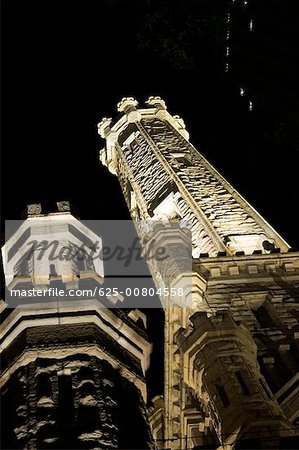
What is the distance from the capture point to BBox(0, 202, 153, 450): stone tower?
12680 mm

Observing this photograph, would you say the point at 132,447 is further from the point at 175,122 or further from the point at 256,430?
the point at 175,122

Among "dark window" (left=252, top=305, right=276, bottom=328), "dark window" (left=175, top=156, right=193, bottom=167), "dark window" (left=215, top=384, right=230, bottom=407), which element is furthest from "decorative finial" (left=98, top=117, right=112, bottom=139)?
"dark window" (left=215, top=384, right=230, bottom=407)

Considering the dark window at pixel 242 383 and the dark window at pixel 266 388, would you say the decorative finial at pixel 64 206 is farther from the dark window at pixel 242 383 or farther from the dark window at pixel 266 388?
the dark window at pixel 266 388

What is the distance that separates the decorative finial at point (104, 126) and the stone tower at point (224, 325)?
32.9 ft

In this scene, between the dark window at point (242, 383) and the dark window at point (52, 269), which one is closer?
the dark window at point (242, 383)

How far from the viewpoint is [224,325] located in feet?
59.4

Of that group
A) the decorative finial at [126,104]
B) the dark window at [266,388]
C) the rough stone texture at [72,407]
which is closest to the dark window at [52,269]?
the rough stone texture at [72,407]

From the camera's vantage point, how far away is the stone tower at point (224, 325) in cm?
1586

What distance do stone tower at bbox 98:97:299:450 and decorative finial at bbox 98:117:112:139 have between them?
32.9 feet

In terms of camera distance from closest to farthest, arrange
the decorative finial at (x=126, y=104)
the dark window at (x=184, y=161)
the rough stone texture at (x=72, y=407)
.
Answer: the rough stone texture at (x=72, y=407) → the dark window at (x=184, y=161) → the decorative finial at (x=126, y=104)

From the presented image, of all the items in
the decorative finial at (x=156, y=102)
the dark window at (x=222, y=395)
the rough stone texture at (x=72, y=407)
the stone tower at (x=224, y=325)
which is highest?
the decorative finial at (x=156, y=102)

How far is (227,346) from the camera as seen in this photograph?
17562 millimetres

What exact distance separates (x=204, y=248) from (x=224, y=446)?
1065cm

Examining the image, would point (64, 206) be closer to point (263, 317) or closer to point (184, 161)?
point (263, 317)
